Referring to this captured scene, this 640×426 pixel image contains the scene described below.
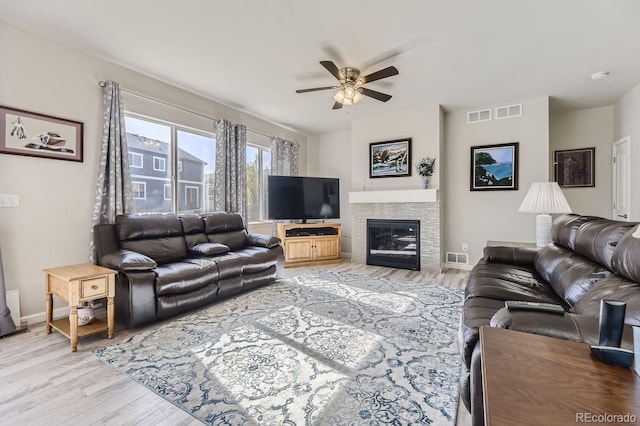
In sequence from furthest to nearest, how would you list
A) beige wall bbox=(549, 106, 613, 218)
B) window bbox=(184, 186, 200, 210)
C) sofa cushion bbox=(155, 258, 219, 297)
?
beige wall bbox=(549, 106, 613, 218)
window bbox=(184, 186, 200, 210)
sofa cushion bbox=(155, 258, 219, 297)

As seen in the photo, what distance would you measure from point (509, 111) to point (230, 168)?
4.41m

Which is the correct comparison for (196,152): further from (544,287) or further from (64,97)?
(544,287)

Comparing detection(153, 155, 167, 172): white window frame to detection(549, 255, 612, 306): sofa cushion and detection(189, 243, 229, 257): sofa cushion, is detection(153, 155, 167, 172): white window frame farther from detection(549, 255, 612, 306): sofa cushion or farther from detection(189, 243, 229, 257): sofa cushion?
detection(549, 255, 612, 306): sofa cushion

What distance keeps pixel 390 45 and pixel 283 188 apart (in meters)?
3.11

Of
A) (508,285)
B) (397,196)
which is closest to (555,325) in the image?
(508,285)

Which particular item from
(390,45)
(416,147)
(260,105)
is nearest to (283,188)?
(260,105)

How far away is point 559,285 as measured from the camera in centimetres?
212

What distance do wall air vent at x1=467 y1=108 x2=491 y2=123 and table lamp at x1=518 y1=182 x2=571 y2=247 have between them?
1.97m

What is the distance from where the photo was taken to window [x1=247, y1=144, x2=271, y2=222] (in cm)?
552

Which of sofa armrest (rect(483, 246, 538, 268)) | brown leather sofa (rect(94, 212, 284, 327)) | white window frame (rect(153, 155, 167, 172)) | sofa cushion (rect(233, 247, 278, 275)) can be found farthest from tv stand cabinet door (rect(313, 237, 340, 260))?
sofa armrest (rect(483, 246, 538, 268))

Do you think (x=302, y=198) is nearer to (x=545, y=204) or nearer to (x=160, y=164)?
(x=160, y=164)

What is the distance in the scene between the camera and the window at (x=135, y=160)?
12.1 ft

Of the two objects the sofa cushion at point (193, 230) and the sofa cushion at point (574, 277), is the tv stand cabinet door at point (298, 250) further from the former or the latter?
the sofa cushion at point (574, 277)

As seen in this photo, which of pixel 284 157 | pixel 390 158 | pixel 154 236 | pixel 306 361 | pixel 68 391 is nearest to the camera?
pixel 68 391
